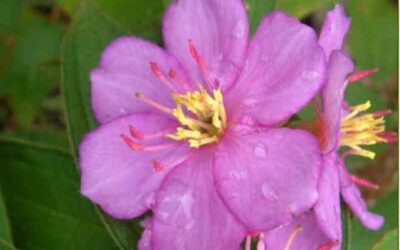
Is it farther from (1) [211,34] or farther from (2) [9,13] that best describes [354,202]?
(2) [9,13]

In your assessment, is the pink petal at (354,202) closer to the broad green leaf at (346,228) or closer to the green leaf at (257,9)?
the broad green leaf at (346,228)

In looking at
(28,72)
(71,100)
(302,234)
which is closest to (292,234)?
(302,234)

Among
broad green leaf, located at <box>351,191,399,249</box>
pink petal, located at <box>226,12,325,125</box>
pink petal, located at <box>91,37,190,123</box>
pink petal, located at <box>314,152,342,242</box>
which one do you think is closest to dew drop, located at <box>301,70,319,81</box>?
pink petal, located at <box>226,12,325,125</box>

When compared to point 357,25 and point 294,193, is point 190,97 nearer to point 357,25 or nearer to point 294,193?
point 294,193

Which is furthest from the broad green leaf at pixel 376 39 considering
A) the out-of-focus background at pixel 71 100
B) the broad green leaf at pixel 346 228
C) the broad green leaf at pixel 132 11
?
the broad green leaf at pixel 346 228

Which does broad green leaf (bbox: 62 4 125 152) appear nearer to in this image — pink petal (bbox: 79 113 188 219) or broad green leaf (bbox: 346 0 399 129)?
pink petal (bbox: 79 113 188 219)

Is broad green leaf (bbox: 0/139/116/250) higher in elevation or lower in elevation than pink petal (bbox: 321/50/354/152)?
lower

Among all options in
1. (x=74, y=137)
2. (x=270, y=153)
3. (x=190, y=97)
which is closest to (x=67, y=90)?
(x=74, y=137)
